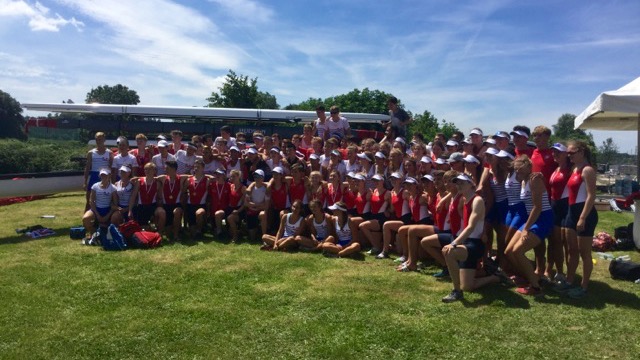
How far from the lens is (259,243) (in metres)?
8.24

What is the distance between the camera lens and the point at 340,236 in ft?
24.3

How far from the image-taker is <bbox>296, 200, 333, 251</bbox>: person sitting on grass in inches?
297

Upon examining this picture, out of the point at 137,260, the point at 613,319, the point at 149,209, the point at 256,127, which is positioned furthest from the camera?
the point at 256,127

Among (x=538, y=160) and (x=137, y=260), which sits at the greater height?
(x=538, y=160)

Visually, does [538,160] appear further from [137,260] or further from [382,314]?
[137,260]

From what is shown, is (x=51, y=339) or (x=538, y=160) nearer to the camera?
(x=51, y=339)

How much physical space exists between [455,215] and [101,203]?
6.39 meters

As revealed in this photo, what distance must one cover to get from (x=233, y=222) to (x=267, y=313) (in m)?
3.84

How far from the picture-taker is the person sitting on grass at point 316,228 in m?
7.54

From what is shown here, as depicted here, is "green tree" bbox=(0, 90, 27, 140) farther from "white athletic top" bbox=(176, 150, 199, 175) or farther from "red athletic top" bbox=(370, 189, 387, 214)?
"red athletic top" bbox=(370, 189, 387, 214)

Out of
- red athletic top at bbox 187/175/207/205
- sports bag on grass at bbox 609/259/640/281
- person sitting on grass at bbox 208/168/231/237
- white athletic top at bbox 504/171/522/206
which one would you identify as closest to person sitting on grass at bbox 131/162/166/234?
red athletic top at bbox 187/175/207/205

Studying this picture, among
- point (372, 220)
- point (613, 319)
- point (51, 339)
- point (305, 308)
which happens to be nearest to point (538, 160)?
point (613, 319)

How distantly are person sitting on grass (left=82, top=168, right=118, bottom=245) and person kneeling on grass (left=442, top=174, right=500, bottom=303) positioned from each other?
6231mm

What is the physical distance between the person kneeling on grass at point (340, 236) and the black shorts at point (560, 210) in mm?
2877
